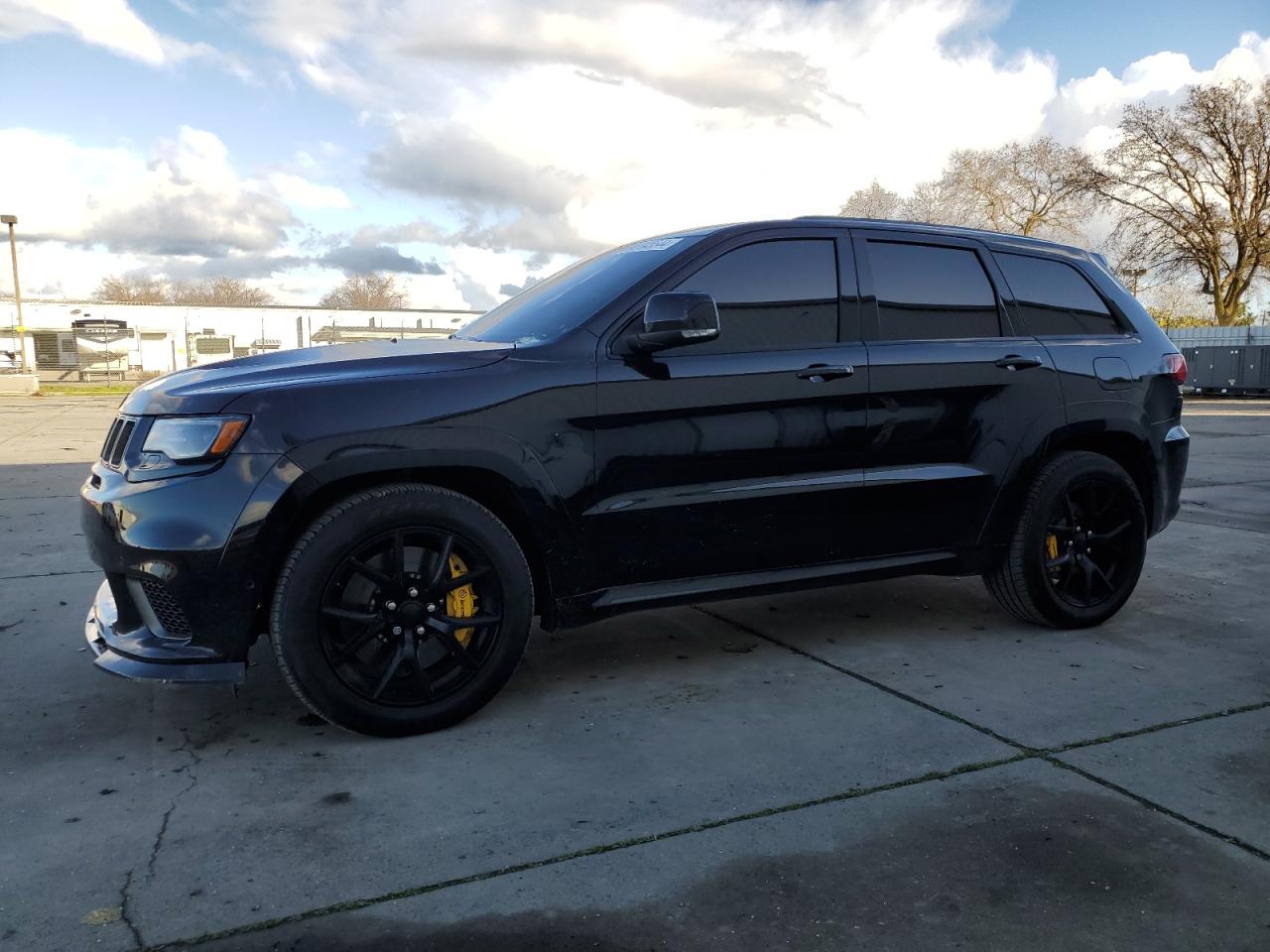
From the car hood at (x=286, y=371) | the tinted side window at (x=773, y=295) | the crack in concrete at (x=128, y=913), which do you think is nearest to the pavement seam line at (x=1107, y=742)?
the tinted side window at (x=773, y=295)

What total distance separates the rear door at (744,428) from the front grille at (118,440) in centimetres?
156

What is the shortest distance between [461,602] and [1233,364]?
35924 millimetres

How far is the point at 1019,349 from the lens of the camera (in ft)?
14.8

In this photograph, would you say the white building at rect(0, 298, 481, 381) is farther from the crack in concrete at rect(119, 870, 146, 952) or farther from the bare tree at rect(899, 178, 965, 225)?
the crack in concrete at rect(119, 870, 146, 952)

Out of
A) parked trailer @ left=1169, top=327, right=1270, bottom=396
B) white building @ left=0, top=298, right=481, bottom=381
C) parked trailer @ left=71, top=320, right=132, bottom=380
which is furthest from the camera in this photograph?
white building @ left=0, top=298, right=481, bottom=381

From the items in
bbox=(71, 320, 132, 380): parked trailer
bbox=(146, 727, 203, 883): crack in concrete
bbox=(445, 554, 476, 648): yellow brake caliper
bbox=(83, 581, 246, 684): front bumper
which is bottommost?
bbox=(146, 727, 203, 883): crack in concrete

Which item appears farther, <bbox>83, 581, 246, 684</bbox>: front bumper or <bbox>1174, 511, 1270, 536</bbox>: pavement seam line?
<bbox>1174, 511, 1270, 536</bbox>: pavement seam line

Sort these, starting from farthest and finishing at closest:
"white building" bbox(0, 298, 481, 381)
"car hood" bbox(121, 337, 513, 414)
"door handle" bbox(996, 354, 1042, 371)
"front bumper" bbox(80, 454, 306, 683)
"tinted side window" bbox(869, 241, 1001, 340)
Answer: "white building" bbox(0, 298, 481, 381) → "door handle" bbox(996, 354, 1042, 371) → "tinted side window" bbox(869, 241, 1001, 340) → "car hood" bbox(121, 337, 513, 414) → "front bumper" bbox(80, 454, 306, 683)

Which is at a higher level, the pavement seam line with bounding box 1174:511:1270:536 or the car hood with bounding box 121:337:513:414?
the car hood with bounding box 121:337:513:414

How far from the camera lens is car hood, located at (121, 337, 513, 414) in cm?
325

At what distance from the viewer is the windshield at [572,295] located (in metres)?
3.85

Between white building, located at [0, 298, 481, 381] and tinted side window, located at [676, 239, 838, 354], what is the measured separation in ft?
138

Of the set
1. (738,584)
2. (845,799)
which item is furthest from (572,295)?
(845,799)

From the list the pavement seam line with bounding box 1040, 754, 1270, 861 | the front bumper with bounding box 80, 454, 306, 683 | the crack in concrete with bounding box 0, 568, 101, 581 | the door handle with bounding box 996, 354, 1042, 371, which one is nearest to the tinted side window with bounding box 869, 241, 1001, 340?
the door handle with bounding box 996, 354, 1042, 371
